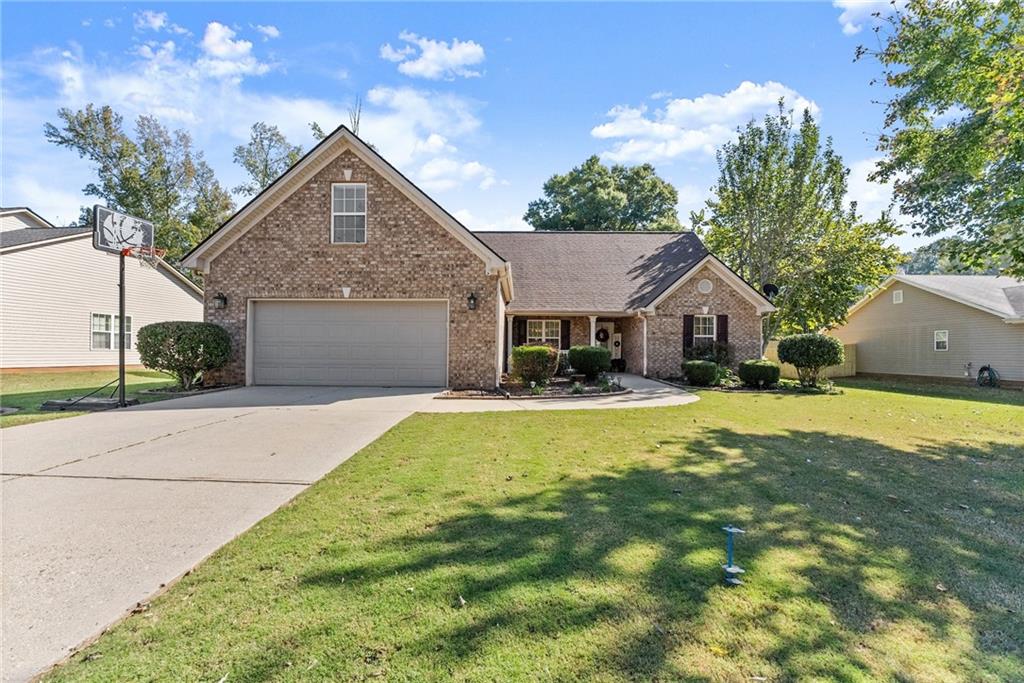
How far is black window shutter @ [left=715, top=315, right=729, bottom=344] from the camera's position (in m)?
18.0

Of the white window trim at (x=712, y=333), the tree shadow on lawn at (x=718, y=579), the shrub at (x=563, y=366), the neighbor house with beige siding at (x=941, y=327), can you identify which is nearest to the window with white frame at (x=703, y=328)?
the white window trim at (x=712, y=333)

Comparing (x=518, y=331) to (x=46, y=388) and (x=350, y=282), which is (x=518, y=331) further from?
(x=46, y=388)

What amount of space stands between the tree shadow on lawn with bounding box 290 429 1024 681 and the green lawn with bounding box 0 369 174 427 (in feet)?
29.7

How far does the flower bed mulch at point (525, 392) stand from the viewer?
11.7m

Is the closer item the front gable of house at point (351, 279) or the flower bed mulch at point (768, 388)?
the front gable of house at point (351, 279)

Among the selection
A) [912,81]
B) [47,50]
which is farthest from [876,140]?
[47,50]

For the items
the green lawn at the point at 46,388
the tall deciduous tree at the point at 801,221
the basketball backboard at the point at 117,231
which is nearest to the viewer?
the green lawn at the point at 46,388

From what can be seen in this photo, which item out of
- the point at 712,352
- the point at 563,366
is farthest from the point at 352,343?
the point at 712,352

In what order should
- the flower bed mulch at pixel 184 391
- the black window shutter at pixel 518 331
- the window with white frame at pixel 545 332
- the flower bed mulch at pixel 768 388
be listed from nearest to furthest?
the flower bed mulch at pixel 184 391 → the flower bed mulch at pixel 768 388 → the black window shutter at pixel 518 331 → the window with white frame at pixel 545 332

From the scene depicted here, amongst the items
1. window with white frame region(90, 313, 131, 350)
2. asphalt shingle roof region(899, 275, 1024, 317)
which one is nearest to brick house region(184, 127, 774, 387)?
window with white frame region(90, 313, 131, 350)

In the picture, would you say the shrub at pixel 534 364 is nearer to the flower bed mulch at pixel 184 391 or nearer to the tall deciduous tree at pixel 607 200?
the flower bed mulch at pixel 184 391

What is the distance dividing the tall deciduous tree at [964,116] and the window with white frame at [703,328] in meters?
8.68

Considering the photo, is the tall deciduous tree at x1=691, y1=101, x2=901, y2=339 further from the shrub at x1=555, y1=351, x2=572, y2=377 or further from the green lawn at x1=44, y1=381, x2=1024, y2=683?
the green lawn at x1=44, y1=381, x2=1024, y2=683

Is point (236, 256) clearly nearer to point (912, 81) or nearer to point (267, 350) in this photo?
point (267, 350)
